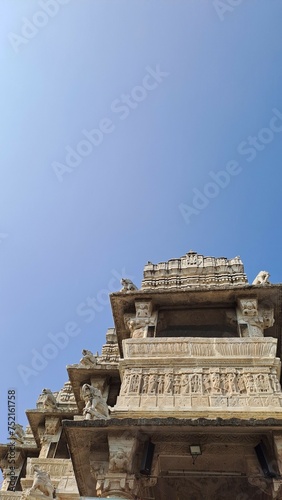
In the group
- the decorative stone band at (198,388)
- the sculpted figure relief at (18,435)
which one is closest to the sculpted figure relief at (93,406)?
the decorative stone band at (198,388)

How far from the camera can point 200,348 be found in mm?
11250

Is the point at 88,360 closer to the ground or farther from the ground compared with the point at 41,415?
farther from the ground

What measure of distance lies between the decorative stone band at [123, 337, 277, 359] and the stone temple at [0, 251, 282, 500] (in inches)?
1.0

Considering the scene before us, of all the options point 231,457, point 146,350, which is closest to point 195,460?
point 231,457

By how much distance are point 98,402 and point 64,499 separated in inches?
175

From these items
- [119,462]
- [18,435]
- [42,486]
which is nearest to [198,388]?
[119,462]

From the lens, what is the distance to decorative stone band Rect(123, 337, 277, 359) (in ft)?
36.0

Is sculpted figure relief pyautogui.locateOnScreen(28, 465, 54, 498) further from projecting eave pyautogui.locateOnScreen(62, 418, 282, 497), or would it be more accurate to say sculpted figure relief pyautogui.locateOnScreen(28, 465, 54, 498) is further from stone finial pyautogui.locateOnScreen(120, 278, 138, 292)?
stone finial pyautogui.locateOnScreen(120, 278, 138, 292)

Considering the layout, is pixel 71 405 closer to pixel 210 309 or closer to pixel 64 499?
pixel 64 499

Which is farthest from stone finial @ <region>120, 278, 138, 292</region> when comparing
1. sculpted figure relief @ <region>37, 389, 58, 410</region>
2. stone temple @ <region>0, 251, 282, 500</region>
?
sculpted figure relief @ <region>37, 389, 58, 410</region>

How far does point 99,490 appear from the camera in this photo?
853 cm

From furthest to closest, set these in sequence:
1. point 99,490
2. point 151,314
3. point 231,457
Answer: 1. point 151,314
2. point 231,457
3. point 99,490

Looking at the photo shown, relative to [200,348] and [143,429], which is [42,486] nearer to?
[143,429]

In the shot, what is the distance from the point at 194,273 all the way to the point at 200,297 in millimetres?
3582
